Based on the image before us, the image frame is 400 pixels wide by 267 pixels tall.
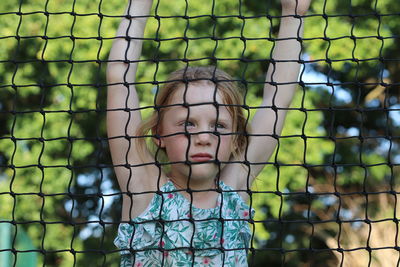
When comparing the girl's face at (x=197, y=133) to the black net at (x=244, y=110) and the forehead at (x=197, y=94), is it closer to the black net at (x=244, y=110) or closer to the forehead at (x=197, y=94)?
the forehead at (x=197, y=94)

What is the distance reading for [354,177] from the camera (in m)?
5.11

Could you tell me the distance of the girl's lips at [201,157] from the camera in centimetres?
196

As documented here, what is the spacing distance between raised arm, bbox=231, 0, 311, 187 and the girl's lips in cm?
16

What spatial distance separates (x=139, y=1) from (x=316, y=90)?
115 inches

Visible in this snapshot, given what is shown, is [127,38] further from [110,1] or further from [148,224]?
[110,1]

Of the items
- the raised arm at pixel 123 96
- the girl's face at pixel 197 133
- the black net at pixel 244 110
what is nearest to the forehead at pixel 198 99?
the girl's face at pixel 197 133

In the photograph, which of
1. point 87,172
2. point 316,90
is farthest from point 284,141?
point 87,172

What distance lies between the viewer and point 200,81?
6.74 ft

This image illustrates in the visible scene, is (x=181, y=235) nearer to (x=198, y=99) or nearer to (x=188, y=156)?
(x=188, y=156)

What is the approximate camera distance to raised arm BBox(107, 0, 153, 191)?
2.03 m

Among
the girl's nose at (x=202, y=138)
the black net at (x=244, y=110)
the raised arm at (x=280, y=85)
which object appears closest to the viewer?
the girl's nose at (x=202, y=138)

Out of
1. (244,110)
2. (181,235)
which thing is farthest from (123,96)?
(244,110)

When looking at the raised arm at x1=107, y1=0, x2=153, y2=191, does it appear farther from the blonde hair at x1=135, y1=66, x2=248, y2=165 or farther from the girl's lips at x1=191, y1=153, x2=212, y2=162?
Answer: the girl's lips at x1=191, y1=153, x2=212, y2=162

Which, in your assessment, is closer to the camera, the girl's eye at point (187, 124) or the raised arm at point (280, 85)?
the girl's eye at point (187, 124)
